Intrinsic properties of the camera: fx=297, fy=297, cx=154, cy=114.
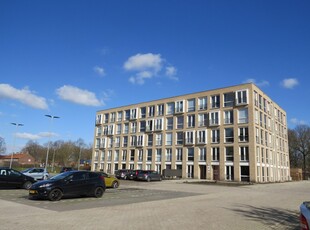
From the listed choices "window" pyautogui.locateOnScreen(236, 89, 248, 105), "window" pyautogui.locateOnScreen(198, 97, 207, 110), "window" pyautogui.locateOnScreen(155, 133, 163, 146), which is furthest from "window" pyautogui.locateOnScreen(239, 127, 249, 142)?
"window" pyautogui.locateOnScreen(155, 133, 163, 146)

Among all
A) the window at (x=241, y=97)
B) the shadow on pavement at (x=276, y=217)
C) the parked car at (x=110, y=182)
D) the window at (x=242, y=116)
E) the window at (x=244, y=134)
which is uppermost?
the window at (x=241, y=97)

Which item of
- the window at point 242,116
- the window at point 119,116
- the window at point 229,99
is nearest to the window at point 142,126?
the window at point 119,116

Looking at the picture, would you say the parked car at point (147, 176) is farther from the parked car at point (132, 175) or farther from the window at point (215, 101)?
the window at point (215, 101)

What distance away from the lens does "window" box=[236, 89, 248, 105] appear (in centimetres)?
4277

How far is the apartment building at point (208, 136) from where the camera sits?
139 feet

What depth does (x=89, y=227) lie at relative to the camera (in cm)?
825

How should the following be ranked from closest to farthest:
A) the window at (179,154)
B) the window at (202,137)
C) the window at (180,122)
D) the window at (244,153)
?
the window at (244,153) < the window at (202,137) < the window at (179,154) < the window at (180,122)

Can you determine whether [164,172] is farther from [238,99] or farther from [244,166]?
[238,99]

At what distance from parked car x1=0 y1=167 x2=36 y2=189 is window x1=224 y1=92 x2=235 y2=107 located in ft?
104

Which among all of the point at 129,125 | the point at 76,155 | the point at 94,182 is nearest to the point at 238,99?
the point at 129,125

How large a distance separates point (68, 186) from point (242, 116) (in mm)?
33088

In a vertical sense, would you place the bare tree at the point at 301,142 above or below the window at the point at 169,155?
above

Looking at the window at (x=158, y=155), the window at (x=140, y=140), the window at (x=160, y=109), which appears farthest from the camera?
the window at (x=140, y=140)

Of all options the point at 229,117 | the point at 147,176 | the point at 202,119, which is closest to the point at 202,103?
the point at 202,119
